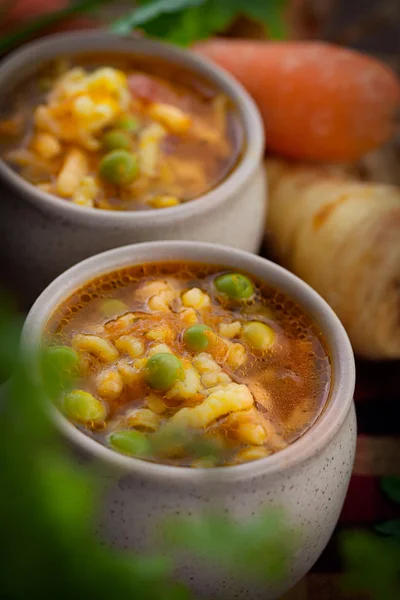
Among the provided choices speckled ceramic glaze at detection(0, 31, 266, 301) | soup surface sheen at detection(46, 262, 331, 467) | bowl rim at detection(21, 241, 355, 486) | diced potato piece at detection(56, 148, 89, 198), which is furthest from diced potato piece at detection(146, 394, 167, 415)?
diced potato piece at detection(56, 148, 89, 198)

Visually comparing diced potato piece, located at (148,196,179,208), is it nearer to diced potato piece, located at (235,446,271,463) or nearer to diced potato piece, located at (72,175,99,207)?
diced potato piece, located at (72,175,99,207)

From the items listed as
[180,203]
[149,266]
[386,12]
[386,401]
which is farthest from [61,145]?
[386,12]

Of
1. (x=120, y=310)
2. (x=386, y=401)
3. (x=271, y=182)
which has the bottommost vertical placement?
(x=386, y=401)

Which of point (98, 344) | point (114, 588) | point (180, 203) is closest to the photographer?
point (114, 588)

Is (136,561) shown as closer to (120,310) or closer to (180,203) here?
(120,310)

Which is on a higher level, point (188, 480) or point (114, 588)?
point (114, 588)

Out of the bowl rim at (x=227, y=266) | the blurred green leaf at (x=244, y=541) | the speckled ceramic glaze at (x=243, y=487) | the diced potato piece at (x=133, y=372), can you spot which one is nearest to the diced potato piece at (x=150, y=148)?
the bowl rim at (x=227, y=266)
